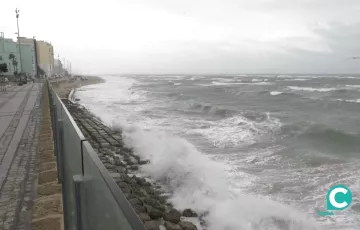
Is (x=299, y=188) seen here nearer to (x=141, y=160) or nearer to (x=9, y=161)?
(x=141, y=160)

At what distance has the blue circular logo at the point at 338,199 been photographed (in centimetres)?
674

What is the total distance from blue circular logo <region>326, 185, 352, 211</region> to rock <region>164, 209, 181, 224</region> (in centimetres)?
320

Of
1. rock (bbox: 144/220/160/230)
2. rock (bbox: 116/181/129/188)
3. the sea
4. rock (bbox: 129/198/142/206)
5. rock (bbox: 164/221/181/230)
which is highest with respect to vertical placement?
rock (bbox: 116/181/129/188)

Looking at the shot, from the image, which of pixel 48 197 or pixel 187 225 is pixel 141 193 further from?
pixel 48 197

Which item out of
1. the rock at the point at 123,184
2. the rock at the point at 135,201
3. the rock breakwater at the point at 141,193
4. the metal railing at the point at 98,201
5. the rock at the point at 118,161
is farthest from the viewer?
the rock at the point at 118,161

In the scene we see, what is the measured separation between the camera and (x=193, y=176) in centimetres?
895

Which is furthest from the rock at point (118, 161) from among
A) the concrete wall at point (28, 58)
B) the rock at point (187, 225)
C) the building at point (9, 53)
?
the concrete wall at point (28, 58)

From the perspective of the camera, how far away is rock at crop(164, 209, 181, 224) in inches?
235

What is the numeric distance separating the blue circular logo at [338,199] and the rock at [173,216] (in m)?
3.20

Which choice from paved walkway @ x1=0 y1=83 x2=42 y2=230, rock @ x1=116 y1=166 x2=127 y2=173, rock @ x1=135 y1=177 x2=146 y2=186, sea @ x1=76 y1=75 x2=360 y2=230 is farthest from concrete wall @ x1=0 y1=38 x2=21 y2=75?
rock @ x1=135 y1=177 x2=146 y2=186

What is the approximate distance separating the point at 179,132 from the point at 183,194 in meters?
8.34

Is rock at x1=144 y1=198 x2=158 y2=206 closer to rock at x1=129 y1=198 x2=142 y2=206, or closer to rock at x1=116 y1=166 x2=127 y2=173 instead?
rock at x1=129 y1=198 x2=142 y2=206

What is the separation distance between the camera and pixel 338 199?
717 centimetres

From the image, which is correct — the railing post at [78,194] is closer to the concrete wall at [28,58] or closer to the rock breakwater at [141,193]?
the rock breakwater at [141,193]
